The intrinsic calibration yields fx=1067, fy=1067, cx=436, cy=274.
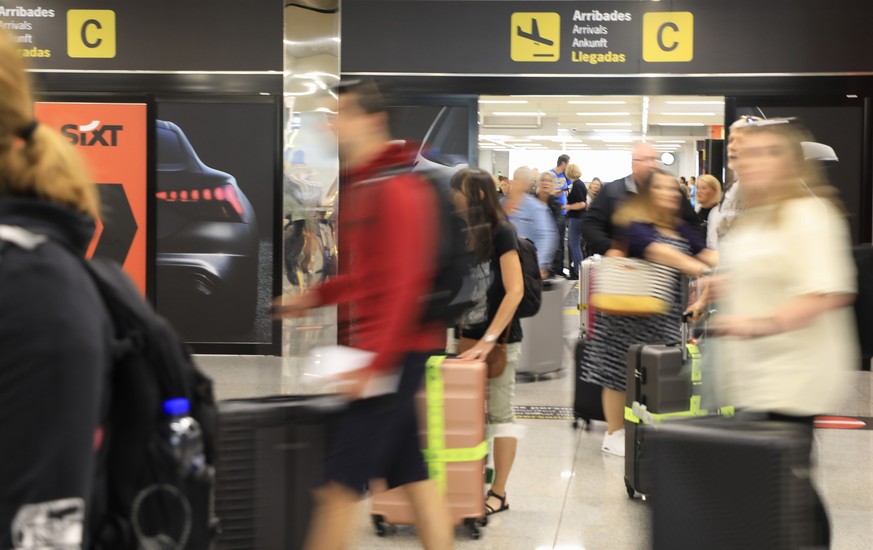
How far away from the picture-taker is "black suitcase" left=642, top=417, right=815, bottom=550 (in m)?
2.72

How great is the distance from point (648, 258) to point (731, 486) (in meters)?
2.34

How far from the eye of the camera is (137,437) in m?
1.49

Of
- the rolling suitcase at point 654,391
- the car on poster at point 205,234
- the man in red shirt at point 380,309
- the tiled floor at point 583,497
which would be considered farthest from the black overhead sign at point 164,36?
the man in red shirt at point 380,309

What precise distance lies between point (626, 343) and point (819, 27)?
16.8 feet

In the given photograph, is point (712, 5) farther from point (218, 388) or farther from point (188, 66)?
point (218, 388)

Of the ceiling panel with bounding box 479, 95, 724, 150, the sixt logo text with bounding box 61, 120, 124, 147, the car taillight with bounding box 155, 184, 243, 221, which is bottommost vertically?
the car taillight with bounding box 155, 184, 243, 221

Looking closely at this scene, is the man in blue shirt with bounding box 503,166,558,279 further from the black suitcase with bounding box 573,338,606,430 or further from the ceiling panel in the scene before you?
the ceiling panel

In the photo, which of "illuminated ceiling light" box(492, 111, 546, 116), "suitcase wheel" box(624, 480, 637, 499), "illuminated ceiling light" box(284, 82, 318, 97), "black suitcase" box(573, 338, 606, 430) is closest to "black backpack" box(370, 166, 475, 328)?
"suitcase wheel" box(624, 480, 637, 499)

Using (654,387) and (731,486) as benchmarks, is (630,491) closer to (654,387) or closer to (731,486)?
(654,387)

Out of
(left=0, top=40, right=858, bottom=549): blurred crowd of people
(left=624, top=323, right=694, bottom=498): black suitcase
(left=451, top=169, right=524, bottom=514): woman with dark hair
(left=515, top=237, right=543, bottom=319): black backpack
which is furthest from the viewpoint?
(left=624, top=323, right=694, bottom=498): black suitcase

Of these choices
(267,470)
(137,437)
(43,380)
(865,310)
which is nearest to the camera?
(43,380)

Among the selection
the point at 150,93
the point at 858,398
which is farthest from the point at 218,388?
the point at 858,398

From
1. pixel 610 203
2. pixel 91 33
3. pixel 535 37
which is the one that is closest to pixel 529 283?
pixel 610 203

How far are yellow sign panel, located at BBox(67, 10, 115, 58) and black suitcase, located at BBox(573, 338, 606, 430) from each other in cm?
554
